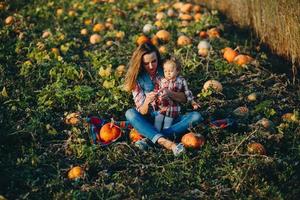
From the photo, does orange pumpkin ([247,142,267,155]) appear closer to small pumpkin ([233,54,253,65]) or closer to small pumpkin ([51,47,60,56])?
small pumpkin ([233,54,253,65])

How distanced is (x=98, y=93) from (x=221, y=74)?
1.54m

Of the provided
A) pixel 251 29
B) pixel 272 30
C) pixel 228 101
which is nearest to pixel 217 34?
pixel 251 29

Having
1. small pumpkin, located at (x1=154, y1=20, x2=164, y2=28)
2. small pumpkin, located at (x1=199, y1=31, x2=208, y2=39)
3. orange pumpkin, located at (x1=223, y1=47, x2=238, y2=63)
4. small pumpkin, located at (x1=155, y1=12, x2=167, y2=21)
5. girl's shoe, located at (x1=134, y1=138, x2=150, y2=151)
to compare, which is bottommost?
small pumpkin, located at (x1=155, y1=12, x2=167, y2=21)

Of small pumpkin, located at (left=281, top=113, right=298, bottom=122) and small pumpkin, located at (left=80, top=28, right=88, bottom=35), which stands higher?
small pumpkin, located at (left=281, top=113, right=298, bottom=122)

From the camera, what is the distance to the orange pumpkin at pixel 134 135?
4.78 metres

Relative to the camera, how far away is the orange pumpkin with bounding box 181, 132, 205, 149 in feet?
14.7

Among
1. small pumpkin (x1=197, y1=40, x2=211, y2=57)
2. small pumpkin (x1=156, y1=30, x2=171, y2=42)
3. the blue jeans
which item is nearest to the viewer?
the blue jeans

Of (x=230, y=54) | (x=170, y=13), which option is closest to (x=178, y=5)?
(x=170, y=13)

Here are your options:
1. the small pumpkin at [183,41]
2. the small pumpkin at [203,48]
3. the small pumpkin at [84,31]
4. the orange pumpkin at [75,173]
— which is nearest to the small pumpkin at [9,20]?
the small pumpkin at [84,31]

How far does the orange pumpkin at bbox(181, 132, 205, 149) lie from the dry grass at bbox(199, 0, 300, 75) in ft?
5.06

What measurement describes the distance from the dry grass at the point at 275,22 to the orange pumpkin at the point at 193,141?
5.06 feet

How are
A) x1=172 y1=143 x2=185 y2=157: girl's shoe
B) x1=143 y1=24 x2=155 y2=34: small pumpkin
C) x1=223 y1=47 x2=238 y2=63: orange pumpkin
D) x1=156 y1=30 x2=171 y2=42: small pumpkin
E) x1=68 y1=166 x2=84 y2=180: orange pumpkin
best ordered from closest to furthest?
1. x1=68 y1=166 x2=84 y2=180: orange pumpkin
2. x1=172 y1=143 x2=185 y2=157: girl's shoe
3. x1=223 y1=47 x2=238 y2=63: orange pumpkin
4. x1=156 y1=30 x2=171 y2=42: small pumpkin
5. x1=143 y1=24 x2=155 y2=34: small pumpkin

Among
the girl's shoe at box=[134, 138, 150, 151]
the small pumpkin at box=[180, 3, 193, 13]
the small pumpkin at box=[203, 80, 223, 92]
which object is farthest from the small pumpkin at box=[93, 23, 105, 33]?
the girl's shoe at box=[134, 138, 150, 151]

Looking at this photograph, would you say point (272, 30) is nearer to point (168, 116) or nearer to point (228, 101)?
point (228, 101)
